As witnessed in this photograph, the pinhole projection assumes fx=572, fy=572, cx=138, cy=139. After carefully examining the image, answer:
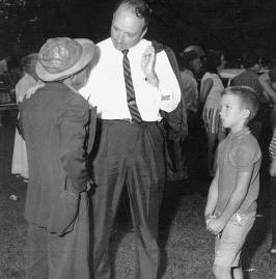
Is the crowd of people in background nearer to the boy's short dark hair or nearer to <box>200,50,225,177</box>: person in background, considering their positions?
the boy's short dark hair

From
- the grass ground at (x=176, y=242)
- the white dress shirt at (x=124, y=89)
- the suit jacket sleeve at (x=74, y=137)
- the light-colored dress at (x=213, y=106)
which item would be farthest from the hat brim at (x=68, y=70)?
the light-colored dress at (x=213, y=106)

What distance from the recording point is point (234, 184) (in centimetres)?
369

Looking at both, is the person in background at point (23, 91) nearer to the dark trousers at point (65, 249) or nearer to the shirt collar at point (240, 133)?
the dark trousers at point (65, 249)

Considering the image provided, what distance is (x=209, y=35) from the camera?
19219mm

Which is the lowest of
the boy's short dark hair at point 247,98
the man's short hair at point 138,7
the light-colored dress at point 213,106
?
the light-colored dress at point 213,106

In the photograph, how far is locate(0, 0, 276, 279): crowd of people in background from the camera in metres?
3.49

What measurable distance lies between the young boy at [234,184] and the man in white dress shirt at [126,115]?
49 cm

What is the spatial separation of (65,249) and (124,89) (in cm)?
119

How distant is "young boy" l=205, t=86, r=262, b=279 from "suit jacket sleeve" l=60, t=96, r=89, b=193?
946 mm

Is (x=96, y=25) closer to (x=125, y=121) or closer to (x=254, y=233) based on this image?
(x=254, y=233)

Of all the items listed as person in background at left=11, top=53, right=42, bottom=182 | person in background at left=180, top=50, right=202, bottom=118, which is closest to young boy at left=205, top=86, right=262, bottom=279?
person in background at left=11, top=53, right=42, bottom=182

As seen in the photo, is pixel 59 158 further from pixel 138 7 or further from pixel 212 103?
pixel 212 103

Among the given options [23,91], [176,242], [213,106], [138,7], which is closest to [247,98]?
[138,7]

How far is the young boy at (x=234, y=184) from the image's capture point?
3.64 meters
